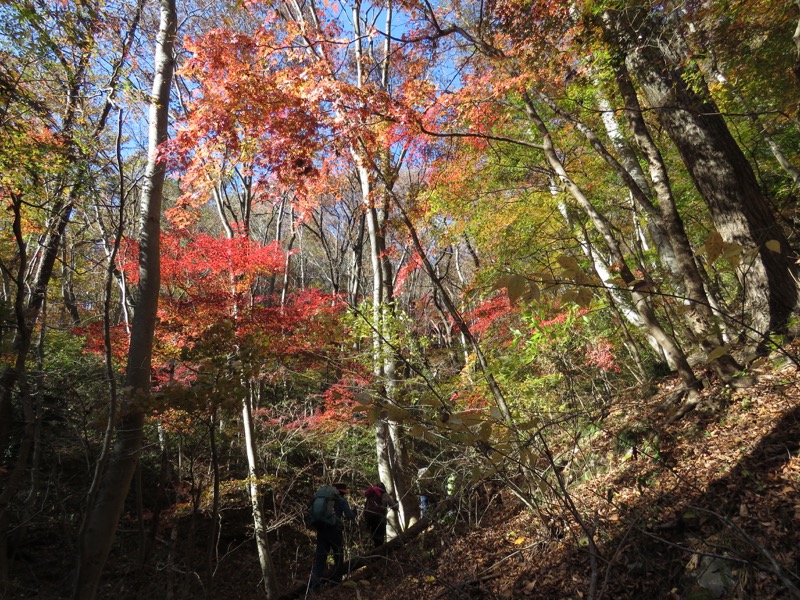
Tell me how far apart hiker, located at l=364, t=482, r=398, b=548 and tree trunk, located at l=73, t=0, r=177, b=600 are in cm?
316

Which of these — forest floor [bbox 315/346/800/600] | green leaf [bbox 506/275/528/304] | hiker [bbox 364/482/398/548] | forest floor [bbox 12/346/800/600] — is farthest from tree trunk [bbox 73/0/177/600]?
green leaf [bbox 506/275/528/304]

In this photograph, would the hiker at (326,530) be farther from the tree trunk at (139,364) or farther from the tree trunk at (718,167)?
the tree trunk at (718,167)

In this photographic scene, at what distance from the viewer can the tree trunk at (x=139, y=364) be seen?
174 inches

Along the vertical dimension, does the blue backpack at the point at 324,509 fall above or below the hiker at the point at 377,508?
above

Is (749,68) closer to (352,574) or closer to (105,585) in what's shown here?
(352,574)

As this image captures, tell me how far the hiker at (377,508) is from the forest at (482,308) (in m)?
0.32

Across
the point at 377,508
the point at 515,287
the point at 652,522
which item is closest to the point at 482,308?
the point at 377,508

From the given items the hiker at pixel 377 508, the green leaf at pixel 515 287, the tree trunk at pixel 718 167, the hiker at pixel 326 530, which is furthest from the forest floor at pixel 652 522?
the green leaf at pixel 515 287

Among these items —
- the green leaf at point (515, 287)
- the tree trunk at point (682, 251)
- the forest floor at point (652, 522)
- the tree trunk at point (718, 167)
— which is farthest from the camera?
the tree trunk at point (718, 167)

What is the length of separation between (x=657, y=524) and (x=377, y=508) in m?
4.44

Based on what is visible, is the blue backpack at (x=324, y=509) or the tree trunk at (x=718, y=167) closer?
the tree trunk at (x=718, y=167)

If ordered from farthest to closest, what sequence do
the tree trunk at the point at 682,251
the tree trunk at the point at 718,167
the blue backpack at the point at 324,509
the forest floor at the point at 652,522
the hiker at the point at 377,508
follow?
the hiker at the point at 377,508, the blue backpack at the point at 324,509, the tree trunk at the point at 718,167, the tree trunk at the point at 682,251, the forest floor at the point at 652,522

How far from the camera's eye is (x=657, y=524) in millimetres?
3035

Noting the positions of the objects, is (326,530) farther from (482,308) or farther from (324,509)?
(482,308)
